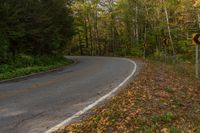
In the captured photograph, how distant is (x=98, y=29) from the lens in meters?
53.0

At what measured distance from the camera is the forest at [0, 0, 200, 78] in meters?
20.1

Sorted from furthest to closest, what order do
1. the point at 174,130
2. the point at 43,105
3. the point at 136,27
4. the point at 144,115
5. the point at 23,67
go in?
the point at 136,27 < the point at 23,67 < the point at 43,105 < the point at 144,115 < the point at 174,130

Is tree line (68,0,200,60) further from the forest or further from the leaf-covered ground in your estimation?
the leaf-covered ground

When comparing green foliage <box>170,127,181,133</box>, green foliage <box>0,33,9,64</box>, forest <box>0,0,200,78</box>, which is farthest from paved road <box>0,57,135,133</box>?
green foliage <box>0,33,9,64</box>

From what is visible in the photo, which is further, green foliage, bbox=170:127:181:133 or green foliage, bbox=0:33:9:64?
green foliage, bbox=0:33:9:64

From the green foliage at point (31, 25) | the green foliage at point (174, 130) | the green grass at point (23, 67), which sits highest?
the green foliage at point (31, 25)

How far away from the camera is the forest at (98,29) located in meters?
20.1

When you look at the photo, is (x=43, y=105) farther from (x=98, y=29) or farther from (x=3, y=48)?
(x=98, y=29)

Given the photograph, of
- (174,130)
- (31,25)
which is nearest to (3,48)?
(31,25)

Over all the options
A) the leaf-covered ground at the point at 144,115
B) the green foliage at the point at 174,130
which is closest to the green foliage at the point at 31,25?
the leaf-covered ground at the point at 144,115

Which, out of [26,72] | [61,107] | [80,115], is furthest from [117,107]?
[26,72]

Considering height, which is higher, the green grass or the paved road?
the green grass

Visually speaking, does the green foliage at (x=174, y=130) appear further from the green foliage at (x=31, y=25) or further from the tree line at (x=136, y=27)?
the tree line at (x=136, y=27)

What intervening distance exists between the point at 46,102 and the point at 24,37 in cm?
1430
